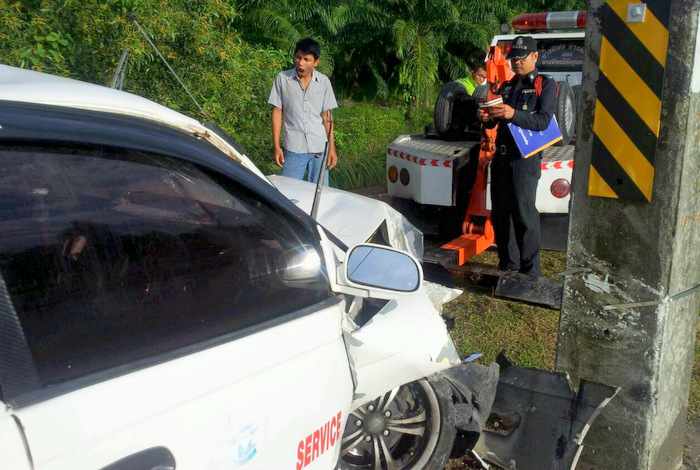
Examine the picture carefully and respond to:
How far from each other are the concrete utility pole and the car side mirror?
116 cm

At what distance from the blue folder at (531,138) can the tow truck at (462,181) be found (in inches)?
9.3

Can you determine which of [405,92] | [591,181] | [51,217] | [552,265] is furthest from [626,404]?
[405,92]

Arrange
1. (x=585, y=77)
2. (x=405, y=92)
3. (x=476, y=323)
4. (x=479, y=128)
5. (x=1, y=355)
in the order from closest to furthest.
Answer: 1. (x=1, y=355)
2. (x=585, y=77)
3. (x=476, y=323)
4. (x=479, y=128)
5. (x=405, y=92)

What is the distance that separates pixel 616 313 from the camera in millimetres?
3141

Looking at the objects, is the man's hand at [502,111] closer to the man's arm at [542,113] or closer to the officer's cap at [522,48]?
the man's arm at [542,113]

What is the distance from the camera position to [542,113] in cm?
537

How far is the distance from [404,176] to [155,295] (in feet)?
16.4

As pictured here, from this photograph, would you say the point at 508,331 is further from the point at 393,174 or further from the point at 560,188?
the point at 393,174

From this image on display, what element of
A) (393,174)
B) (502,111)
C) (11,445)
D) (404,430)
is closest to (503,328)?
(502,111)

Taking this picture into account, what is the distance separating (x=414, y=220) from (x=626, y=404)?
376cm

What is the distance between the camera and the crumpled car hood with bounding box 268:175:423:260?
348cm

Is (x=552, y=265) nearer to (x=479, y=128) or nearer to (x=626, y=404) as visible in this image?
(x=479, y=128)

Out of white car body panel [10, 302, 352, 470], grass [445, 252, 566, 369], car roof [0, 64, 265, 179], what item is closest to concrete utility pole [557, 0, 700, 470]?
grass [445, 252, 566, 369]

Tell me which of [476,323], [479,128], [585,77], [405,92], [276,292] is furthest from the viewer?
[405,92]
